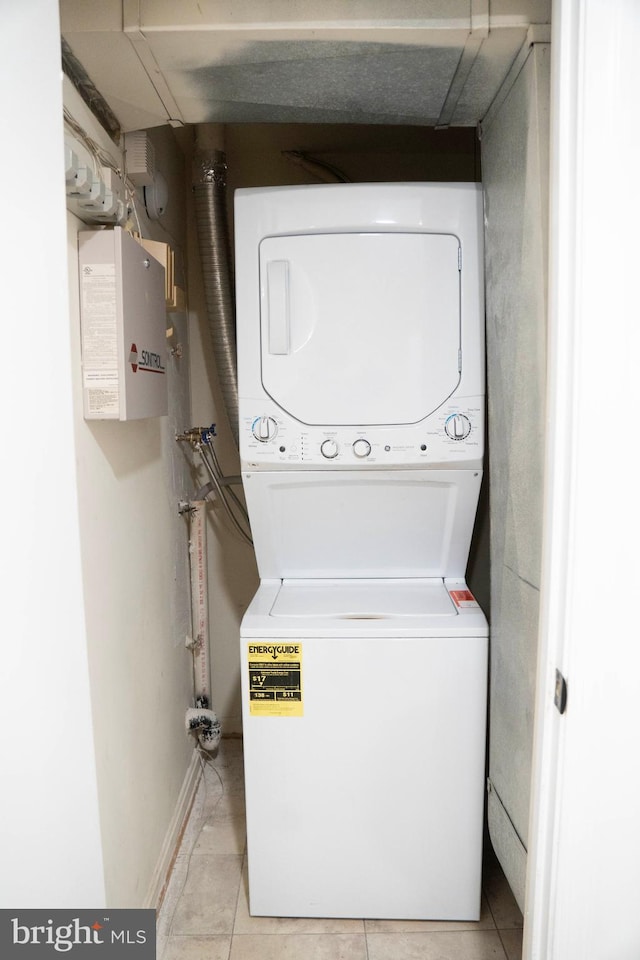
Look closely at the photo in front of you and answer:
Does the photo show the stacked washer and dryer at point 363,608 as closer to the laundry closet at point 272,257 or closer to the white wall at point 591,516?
the laundry closet at point 272,257

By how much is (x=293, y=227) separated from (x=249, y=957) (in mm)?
1872

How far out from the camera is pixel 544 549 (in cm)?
100

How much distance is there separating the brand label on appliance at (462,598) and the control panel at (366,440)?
1.22 feet

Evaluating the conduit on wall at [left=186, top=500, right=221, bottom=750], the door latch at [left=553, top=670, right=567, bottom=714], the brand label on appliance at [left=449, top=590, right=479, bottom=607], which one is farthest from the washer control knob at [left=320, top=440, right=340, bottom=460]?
the door latch at [left=553, top=670, right=567, bottom=714]

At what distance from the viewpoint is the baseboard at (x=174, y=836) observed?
172 cm

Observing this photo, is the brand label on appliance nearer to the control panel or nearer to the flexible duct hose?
the control panel

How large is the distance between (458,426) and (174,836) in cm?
152

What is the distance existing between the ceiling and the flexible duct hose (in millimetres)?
532

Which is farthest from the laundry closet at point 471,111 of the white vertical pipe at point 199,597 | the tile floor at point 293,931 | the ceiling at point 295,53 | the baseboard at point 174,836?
the white vertical pipe at point 199,597

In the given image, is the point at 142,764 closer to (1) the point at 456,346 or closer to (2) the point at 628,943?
(2) the point at 628,943

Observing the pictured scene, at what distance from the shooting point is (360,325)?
1667 mm

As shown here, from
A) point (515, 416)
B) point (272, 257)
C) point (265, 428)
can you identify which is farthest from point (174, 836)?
point (272, 257)

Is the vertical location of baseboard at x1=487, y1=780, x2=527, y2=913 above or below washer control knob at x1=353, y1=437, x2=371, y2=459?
below

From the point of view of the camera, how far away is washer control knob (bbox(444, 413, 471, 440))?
1671 millimetres
